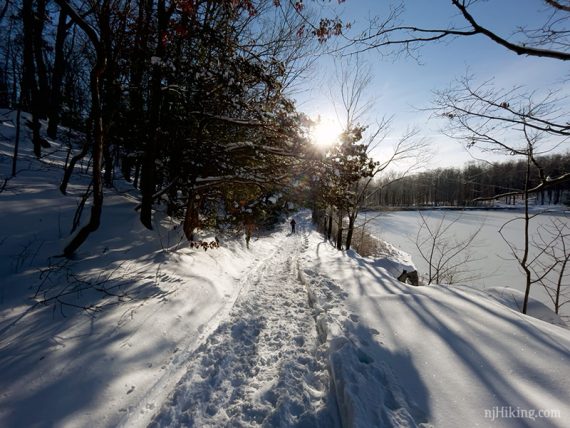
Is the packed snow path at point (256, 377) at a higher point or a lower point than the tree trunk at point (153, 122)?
lower

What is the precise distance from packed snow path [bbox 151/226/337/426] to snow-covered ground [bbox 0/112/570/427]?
15 mm

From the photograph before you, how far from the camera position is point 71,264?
3861 mm

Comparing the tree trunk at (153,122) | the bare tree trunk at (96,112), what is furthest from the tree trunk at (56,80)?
the bare tree trunk at (96,112)

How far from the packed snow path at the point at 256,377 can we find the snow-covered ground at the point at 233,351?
15 mm

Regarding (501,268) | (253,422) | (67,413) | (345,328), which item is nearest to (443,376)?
(345,328)

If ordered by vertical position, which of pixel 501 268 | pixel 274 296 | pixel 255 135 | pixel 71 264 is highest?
pixel 255 135

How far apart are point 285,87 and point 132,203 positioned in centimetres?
623

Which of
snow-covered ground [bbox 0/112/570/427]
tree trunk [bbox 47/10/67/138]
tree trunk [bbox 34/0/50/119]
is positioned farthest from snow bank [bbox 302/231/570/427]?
tree trunk [bbox 47/10/67/138]

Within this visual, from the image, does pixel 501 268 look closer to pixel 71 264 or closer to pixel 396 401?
pixel 396 401

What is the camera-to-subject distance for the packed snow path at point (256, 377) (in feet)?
7.65

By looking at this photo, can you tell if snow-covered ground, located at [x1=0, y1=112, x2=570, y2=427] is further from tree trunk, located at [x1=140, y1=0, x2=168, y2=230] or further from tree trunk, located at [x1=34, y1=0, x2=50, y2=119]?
tree trunk, located at [x1=34, y1=0, x2=50, y2=119]

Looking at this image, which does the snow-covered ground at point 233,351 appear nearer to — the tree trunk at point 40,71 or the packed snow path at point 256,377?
the packed snow path at point 256,377

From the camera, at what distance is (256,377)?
9.50 ft

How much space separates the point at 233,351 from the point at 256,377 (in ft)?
1.93
